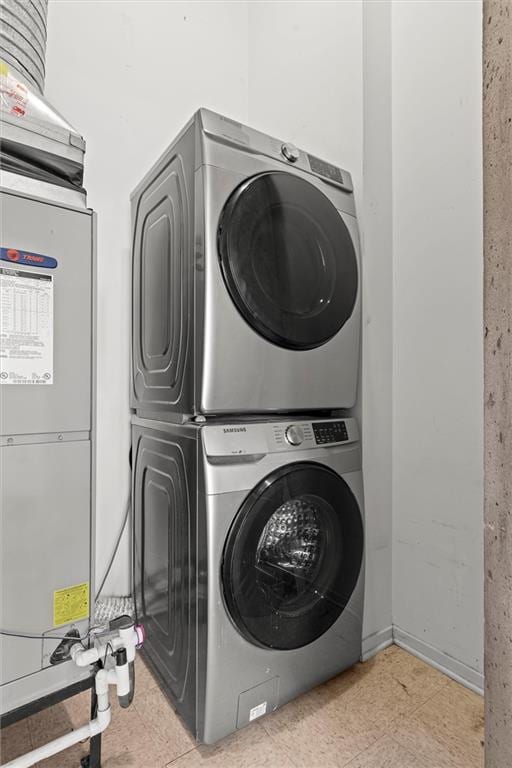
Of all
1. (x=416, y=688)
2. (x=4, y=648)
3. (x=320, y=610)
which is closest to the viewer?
(x=4, y=648)

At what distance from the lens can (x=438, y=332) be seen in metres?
1.59

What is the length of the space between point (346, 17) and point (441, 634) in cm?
236

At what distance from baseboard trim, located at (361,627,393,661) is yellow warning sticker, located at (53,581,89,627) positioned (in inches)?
41.2

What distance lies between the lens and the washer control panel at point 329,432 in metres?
1.40

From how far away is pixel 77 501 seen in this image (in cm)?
110

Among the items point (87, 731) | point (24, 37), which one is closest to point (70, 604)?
point (87, 731)

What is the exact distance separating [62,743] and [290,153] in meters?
1.76

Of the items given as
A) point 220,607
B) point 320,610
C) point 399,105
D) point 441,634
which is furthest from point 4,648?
point 399,105

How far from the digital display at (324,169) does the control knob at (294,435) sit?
0.88 m

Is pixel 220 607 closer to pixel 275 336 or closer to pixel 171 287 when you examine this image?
pixel 275 336

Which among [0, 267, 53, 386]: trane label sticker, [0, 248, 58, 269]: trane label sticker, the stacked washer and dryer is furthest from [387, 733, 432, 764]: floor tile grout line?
[0, 248, 58, 269]: trane label sticker

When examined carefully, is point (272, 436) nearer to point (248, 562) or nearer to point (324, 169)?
point (248, 562)

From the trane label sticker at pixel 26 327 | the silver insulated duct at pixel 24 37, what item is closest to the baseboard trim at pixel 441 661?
the trane label sticker at pixel 26 327

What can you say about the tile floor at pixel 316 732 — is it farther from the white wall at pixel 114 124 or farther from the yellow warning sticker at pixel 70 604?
the white wall at pixel 114 124
